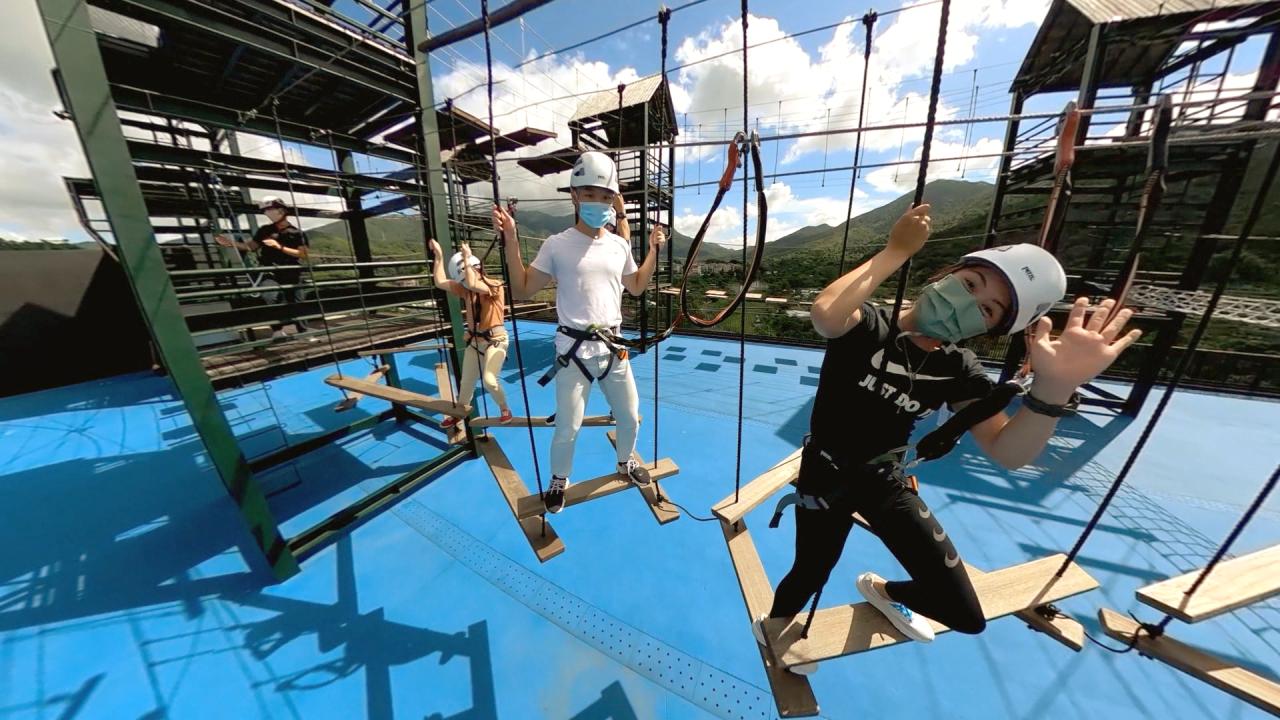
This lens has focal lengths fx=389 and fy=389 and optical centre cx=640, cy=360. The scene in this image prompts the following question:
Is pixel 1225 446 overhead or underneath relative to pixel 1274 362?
underneath

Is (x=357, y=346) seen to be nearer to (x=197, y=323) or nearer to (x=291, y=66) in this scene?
(x=197, y=323)

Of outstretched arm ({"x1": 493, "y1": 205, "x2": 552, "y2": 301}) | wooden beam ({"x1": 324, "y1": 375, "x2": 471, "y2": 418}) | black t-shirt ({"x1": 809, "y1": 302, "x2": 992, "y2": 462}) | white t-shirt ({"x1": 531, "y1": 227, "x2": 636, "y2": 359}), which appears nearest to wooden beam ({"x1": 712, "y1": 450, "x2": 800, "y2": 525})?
black t-shirt ({"x1": 809, "y1": 302, "x2": 992, "y2": 462})

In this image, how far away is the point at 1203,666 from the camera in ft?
5.82

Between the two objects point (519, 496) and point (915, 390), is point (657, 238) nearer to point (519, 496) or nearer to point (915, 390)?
point (915, 390)

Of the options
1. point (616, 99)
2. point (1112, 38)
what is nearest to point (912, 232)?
point (1112, 38)

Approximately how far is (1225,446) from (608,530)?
9.40 meters

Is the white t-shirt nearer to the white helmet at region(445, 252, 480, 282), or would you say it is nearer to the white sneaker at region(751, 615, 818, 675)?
the white sneaker at region(751, 615, 818, 675)

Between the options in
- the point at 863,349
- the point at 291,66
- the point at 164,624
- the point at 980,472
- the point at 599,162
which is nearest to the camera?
the point at 863,349

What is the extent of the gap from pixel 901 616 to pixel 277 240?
743cm

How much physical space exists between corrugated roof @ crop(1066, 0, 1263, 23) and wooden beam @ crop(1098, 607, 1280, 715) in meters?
7.19

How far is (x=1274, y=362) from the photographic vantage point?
7199 millimetres

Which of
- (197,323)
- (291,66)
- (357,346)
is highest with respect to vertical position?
(291,66)

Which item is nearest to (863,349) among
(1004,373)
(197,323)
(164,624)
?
(197,323)

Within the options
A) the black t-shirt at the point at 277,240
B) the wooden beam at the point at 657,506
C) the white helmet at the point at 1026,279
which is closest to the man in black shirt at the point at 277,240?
the black t-shirt at the point at 277,240
